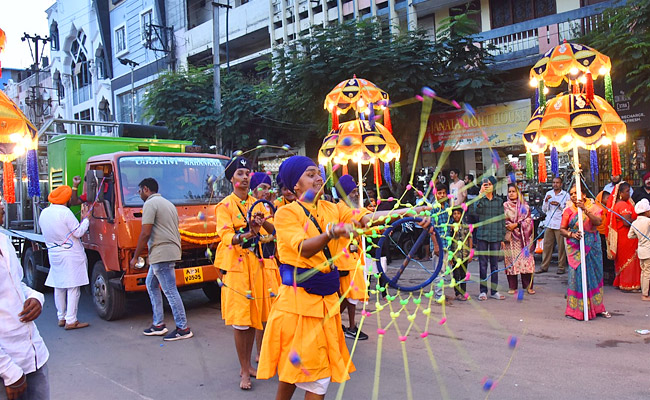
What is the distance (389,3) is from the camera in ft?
50.9

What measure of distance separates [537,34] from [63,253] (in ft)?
37.7

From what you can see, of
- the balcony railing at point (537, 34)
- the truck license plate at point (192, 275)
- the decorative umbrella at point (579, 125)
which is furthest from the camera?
the balcony railing at point (537, 34)

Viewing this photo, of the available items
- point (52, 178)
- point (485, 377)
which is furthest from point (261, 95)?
point (485, 377)

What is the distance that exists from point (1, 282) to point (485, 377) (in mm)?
3783

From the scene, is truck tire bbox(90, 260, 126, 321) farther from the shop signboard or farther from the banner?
the shop signboard

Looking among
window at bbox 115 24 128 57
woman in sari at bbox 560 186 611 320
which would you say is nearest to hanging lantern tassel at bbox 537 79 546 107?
woman in sari at bbox 560 186 611 320

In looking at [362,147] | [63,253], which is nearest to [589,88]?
[362,147]

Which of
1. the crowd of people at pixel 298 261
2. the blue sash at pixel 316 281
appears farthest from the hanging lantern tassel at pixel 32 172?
the blue sash at pixel 316 281

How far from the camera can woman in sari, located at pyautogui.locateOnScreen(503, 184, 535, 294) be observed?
8.00 metres

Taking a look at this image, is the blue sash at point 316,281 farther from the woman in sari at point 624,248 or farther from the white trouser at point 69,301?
the woman in sari at point 624,248

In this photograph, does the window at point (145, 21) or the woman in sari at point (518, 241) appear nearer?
the woman in sari at point (518, 241)

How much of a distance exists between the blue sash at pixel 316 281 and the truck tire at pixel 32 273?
8.07 meters

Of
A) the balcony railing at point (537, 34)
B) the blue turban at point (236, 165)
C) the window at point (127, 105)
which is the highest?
the window at point (127, 105)

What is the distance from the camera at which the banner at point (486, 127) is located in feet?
41.9
